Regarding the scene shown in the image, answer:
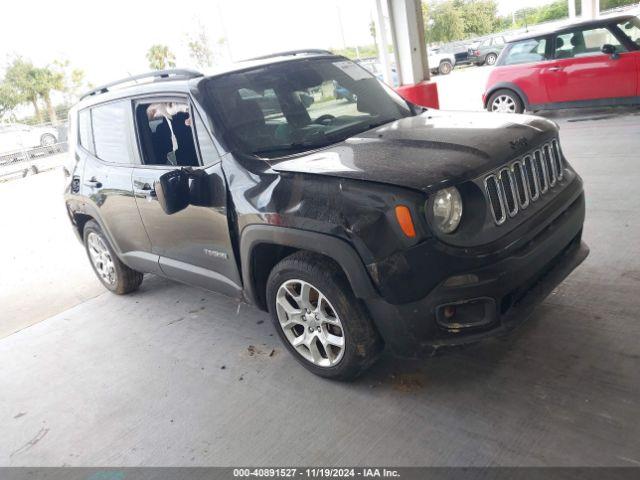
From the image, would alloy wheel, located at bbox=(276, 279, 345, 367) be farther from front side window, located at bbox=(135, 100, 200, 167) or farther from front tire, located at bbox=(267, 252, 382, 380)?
front side window, located at bbox=(135, 100, 200, 167)

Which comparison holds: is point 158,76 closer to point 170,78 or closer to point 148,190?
point 170,78

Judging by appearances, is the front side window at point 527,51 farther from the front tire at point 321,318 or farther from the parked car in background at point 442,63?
the parked car in background at point 442,63

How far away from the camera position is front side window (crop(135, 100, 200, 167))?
337cm

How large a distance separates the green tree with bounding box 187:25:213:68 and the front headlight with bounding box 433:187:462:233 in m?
30.7

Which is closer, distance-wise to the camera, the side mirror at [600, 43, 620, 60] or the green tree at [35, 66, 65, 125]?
the side mirror at [600, 43, 620, 60]

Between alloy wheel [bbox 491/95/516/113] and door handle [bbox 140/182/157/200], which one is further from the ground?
door handle [bbox 140/182/157/200]

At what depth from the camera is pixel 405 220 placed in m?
2.34

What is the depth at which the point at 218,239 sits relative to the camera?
10.6ft

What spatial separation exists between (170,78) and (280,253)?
1469 millimetres

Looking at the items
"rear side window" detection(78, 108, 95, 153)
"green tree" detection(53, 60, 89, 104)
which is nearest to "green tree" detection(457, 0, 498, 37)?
"green tree" detection(53, 60, 89, 104)

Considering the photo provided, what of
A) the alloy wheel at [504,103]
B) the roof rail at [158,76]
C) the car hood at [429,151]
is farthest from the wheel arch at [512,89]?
the roof rail at [158,76]

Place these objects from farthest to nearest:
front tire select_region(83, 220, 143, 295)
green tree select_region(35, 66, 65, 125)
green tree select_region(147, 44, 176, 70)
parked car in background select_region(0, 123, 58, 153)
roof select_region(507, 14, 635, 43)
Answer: green tree select_region(147, 44, 176, 70) → green tree select_region(35, 66, 65, 125) → parked car in background select_region(0, 123, 58, 153) → roof select_region(507, 14, 635, 43) → front tire select_region(83, 220, 143, 295)

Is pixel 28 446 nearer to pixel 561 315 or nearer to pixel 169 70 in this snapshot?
pixel 169 70

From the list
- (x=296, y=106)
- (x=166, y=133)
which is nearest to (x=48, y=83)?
(x=166, y=133)
